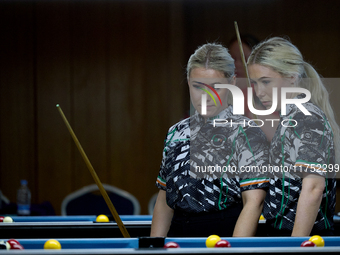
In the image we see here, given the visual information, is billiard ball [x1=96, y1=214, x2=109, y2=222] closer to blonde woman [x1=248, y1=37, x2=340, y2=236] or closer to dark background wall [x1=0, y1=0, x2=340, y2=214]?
blonde woman [x1=248, y1=37, x2=340, y2=236]

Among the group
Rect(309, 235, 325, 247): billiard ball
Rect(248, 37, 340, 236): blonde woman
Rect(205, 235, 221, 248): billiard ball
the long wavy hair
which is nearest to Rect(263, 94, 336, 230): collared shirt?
Rect(248, 37, 340, 236): blonde woman

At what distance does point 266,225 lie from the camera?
166cm

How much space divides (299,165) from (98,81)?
2.43m

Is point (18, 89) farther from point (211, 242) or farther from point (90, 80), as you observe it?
point (211, 242)

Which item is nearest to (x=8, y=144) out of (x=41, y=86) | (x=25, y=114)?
(x=25, y=114)

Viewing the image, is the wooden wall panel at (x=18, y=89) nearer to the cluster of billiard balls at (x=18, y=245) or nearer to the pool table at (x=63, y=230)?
the pool table at (x=63, y=230)

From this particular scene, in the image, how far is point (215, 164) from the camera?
1646 millimetres

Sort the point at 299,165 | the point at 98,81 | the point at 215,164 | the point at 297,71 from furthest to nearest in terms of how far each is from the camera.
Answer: the point at 98,81
the point at 297,71
the point at 215,164
the point at 299,165

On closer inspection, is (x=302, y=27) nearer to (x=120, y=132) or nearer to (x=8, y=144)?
(x=120, y=132)

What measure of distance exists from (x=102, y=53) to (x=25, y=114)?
31.4 inches

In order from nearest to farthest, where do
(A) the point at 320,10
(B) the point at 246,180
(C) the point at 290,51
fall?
(B) the point at 246,180 → (C) the point at 290,51 → (A) the point at 320,10

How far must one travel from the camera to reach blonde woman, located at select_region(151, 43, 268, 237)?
63.0 inches

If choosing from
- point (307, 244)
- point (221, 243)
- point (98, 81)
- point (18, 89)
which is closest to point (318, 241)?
point (307, 244)

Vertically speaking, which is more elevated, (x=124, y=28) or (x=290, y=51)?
(x=124, y=28)
